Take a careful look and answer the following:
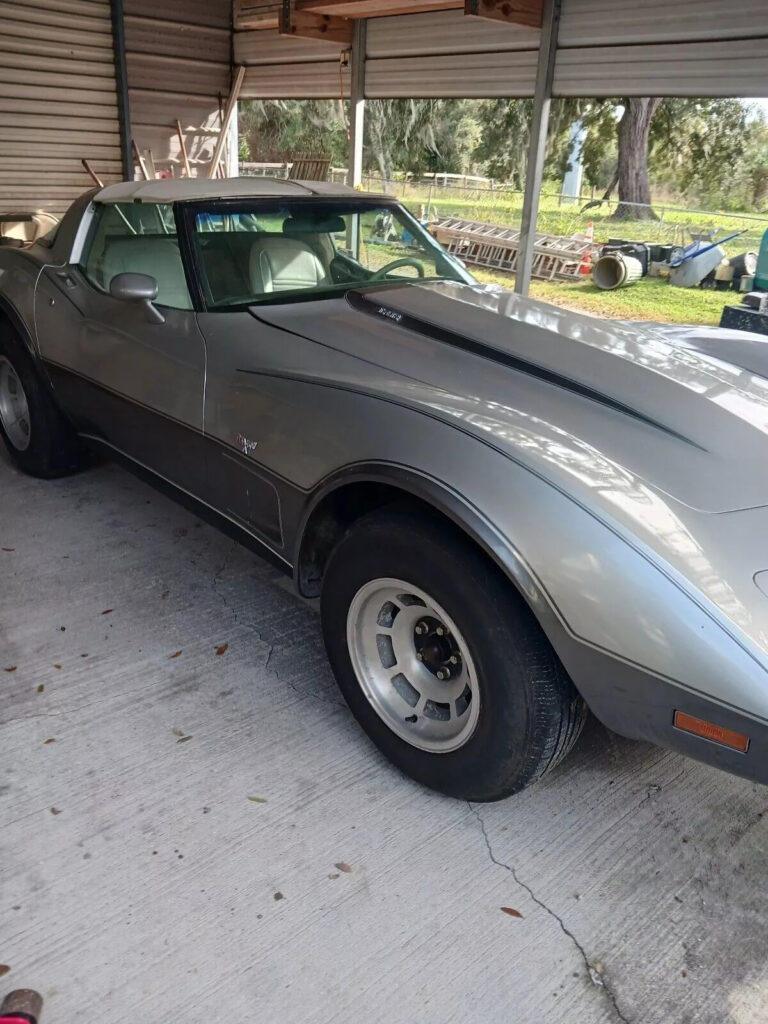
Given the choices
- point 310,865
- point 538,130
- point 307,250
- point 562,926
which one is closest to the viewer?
point 562,926

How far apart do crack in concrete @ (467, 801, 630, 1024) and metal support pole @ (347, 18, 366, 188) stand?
937 cm

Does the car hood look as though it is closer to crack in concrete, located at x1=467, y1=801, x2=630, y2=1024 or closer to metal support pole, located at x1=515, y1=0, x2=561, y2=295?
crack in concrete, located at x1=467, y1=801, x2=630, y2=1024

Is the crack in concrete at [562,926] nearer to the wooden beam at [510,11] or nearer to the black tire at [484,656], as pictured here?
the black tire at [484,656]

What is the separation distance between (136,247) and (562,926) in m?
3.18

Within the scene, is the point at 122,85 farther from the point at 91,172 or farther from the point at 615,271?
the point at 615,271

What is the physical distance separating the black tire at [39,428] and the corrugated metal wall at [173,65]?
9.09 m

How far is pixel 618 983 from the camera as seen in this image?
1.86m

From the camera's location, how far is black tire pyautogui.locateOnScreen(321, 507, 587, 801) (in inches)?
78.2

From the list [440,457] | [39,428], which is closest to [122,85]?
[39,428]

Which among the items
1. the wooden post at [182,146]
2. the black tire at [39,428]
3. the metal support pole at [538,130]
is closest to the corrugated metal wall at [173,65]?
the wooden post at [182,146]

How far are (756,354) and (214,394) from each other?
2100 millimetres

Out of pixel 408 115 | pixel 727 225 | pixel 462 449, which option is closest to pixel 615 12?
pixel 462 449

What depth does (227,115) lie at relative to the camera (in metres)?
12.7

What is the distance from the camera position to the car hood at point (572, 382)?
2.07m
